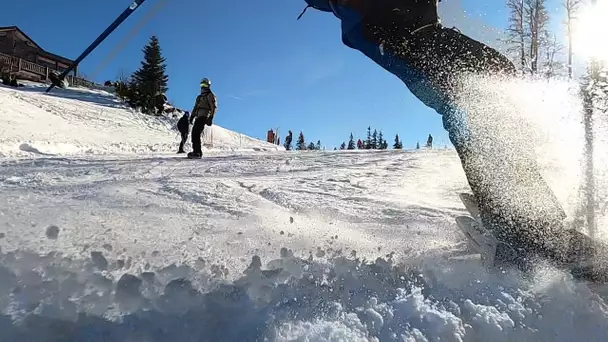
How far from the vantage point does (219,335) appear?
33.9 inches

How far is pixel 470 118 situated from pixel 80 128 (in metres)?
18.0

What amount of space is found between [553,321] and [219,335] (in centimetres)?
83

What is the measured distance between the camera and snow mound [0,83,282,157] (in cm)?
1134

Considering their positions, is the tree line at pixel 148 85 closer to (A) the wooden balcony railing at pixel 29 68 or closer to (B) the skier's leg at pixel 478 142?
(A) the wooden balcony railing at pixel 29 68

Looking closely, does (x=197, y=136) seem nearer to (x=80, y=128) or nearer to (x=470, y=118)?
(x=470, y=118)

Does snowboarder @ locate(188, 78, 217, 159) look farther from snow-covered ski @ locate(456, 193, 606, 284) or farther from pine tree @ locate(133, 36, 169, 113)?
pine tree @ locate(133, 36, 169, 113)

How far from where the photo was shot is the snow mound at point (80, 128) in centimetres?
1134

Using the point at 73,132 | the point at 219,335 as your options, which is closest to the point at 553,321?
the point at 219,335

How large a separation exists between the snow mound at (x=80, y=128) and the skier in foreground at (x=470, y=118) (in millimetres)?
9179

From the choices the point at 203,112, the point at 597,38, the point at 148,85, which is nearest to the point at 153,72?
the point at 148,85

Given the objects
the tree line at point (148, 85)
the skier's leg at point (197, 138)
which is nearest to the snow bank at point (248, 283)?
the skier's leg at point (197, 138)

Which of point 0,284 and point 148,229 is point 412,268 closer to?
point 148,229

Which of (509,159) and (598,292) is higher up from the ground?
(509,159)

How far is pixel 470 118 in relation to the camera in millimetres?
1638
